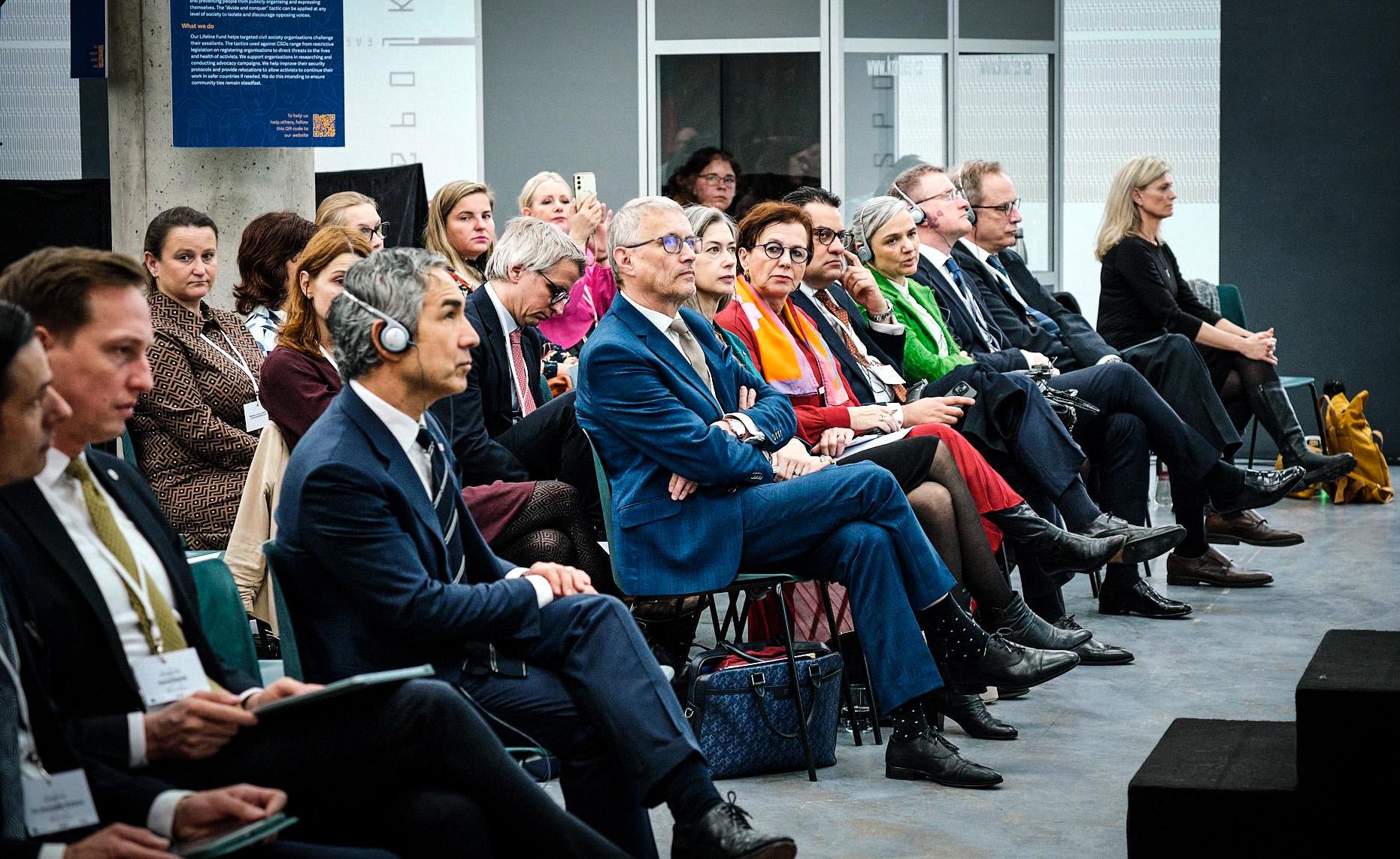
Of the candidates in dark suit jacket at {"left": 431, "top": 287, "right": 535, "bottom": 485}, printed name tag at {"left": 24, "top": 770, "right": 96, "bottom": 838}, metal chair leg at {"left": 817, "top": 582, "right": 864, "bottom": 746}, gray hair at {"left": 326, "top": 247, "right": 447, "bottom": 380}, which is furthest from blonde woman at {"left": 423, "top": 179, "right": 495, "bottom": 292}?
printed name tag at {"left": 24, "top": 770, "right": 96, "bottom": 838}

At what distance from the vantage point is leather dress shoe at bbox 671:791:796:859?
268cm

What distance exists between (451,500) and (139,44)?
325 cm

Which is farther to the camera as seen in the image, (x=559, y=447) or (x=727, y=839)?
(x=559, y=447)

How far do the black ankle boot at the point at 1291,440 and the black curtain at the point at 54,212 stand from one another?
541 cm

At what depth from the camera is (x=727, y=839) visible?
8.79 feet

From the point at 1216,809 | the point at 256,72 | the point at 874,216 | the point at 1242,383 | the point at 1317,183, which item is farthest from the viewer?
the point at 1317,183

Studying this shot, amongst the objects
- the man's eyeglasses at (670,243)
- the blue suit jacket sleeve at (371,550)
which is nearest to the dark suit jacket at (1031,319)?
the man's eyeglasses at (670,243)

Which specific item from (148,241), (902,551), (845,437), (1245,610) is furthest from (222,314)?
(1245,610)

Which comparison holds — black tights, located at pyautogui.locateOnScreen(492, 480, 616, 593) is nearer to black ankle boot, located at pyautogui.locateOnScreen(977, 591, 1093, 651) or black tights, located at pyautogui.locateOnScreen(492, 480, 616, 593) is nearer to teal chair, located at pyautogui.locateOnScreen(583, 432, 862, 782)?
teal chair, located at pyautogui.locateOnScreen(583, 432, 862, 782)

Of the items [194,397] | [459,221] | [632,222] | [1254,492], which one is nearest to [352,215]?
[459,221]

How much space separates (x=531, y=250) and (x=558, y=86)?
16.5ft

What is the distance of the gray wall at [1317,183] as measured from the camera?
9.31m

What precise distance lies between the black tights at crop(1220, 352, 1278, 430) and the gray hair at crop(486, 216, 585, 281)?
363 cm

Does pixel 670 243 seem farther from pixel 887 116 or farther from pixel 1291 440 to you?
pixel 887 116
